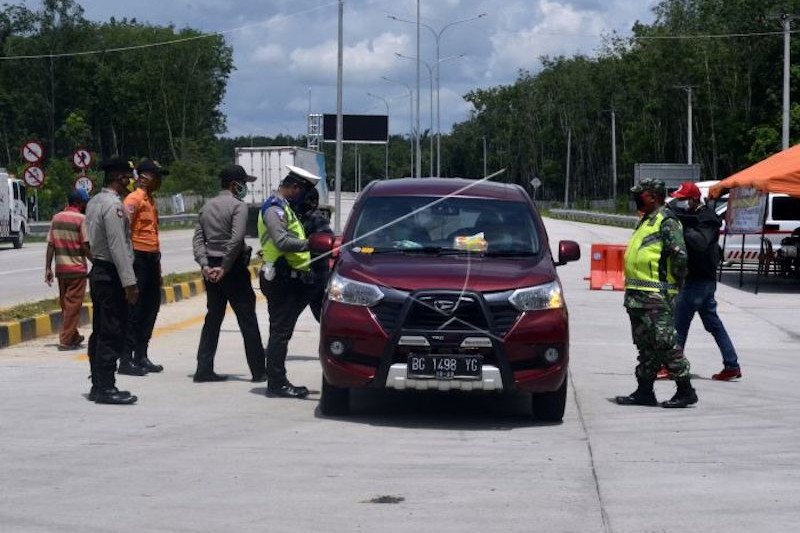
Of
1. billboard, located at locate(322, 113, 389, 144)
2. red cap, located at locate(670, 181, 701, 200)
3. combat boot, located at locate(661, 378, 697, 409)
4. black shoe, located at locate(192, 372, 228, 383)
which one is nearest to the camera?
combat boot, located at locate(661, 378, 697, 409)

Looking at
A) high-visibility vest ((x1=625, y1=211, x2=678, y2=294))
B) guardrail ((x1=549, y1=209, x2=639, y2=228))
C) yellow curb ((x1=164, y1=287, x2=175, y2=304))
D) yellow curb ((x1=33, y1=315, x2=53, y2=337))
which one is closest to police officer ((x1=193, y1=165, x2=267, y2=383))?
high-visibility vest ((x1=625, y1=211, x2=678, y2=294))

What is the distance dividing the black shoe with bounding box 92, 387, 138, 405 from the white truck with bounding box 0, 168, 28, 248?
29.6 metres

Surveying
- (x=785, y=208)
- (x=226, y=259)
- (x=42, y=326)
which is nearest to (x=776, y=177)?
(x=785, y=208)

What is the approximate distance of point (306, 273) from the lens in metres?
11.4

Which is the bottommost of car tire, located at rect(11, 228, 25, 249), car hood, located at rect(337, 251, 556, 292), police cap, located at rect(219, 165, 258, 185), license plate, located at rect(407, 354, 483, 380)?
car tire, located at rect(11, 228, 25, 249)

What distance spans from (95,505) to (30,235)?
1766 inches

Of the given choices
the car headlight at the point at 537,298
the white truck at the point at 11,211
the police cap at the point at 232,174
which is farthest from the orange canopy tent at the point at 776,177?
the white truck at the point at 11,211

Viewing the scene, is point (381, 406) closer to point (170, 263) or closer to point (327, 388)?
point (327, 388)

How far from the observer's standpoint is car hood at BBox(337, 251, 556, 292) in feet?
31.7

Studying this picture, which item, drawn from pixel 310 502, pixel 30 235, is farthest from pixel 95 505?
pixel 30 235

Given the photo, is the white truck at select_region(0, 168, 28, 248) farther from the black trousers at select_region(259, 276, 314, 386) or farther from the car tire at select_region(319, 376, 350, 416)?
the car tire at select_region(319, 376, 350, 416)

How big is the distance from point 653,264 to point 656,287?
0.18m

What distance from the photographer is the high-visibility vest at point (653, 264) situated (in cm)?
1089

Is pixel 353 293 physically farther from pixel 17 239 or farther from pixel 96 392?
pixel 17 239
